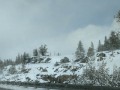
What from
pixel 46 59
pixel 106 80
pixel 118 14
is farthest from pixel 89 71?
pixel 46 59

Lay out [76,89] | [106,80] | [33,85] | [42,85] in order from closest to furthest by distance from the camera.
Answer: [76,89], [106,80], [42,85], [33,85]

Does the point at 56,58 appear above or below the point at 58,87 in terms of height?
above

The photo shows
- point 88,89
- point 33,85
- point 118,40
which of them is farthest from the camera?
point 118,40

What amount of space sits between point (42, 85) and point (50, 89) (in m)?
6.26

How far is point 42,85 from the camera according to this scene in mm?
47375

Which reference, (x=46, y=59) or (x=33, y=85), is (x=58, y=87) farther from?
(x=46, y=59)

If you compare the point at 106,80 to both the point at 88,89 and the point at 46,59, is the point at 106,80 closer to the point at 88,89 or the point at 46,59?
the point at 88,89

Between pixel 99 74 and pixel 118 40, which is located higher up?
pixel 118 40

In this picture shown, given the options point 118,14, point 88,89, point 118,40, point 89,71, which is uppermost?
point 118,14

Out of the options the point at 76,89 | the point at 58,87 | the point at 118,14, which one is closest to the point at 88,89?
the point at 76,89

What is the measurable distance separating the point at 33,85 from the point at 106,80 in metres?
12.4

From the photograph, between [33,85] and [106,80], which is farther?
[33,85]

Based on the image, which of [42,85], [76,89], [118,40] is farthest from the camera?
[118,40]

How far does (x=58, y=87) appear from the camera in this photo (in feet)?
133
